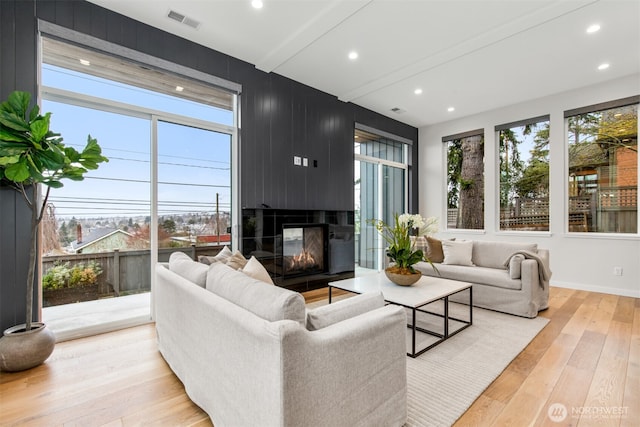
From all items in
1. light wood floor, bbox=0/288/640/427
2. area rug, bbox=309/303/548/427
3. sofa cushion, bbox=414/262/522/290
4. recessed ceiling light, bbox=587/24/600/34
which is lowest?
light wood floor, bbox=0/288/640/427

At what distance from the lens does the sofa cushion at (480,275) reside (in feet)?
10.7

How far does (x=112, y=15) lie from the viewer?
2.79m

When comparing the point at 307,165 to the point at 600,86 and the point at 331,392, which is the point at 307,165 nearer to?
the point at 331,392

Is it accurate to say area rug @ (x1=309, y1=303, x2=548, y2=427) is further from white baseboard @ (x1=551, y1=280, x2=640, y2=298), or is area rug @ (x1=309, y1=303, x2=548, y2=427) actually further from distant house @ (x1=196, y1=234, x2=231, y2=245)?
distant house @ (x1=196, y1=234, x2=231, y2=245)

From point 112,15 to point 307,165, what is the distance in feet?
8.63

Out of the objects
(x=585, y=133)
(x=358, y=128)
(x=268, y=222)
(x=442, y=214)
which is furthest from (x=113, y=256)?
(x=585, y=133)

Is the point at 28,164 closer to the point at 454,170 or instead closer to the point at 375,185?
the point at 375,185

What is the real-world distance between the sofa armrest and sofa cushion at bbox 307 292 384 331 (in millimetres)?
50

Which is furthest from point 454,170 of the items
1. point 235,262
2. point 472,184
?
point 235,262

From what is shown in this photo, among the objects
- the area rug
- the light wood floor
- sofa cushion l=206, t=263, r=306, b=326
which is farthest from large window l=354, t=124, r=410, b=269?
sofa cushion l=206, t=263, r=306, b=326

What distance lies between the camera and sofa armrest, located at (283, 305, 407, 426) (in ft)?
3.56

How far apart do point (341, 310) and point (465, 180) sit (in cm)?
528

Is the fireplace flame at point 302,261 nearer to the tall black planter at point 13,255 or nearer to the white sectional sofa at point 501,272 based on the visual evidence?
the white sectional sofa at point 501,272

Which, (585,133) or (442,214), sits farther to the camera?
(442,214)
